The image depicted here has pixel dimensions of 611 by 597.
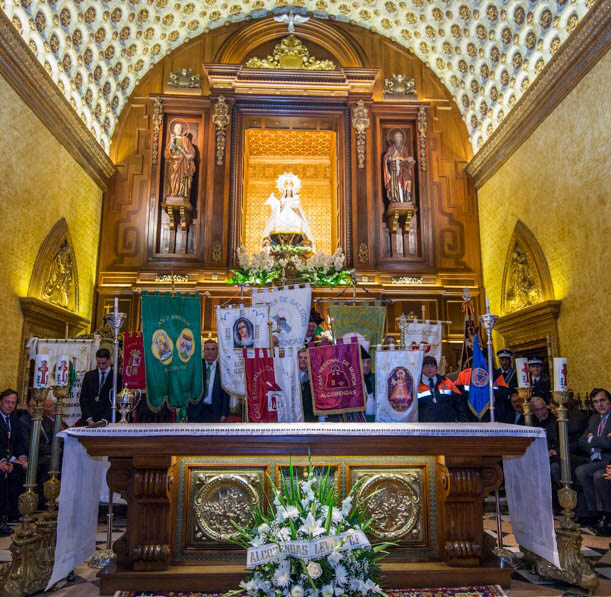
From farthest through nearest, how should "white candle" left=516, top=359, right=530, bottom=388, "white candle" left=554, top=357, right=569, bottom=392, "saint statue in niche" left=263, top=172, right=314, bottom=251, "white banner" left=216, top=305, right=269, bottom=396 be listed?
"saint statue in niche" left=263, top=172, right=314, bottom=251, "white banner" left=216, top=305, right=269, bottom=396, "white candle" left=516, top=359, right=530, bottom=388, "white candle" left=554, top=357, right=569, bottom=392

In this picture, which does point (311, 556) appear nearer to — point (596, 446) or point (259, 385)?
point (259, 385)

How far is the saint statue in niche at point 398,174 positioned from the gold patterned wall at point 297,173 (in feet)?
4.56

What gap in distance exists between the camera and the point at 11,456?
234 inches

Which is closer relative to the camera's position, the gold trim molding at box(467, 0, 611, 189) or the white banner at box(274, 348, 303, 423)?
the white banner at box(274, 348, 303, 423)

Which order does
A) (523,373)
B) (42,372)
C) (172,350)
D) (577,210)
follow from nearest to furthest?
(42,372) < (523,373) < (172,350) < (577,210)

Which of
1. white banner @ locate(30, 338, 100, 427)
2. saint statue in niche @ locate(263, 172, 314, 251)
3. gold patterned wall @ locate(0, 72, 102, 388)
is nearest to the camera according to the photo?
gold patterned wall @ locate(0, 72, 102, 388)

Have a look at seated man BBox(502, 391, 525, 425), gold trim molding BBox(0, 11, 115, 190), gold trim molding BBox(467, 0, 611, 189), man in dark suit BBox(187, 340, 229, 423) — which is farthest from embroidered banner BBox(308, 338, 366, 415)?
gold trim molding BBox(0, 11, 115, 190)

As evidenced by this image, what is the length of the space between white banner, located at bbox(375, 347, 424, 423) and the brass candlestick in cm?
137

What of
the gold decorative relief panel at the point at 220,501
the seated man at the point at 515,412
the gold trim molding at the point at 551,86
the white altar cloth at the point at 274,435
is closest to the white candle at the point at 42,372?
the white altar cloth at the point at 274,435

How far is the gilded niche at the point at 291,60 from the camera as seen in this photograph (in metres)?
12.1

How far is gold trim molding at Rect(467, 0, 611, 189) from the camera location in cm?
728

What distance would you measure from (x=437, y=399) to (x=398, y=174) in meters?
6.57

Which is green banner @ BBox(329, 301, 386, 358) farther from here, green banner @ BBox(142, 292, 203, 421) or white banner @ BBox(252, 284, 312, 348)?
green banner @ BBox(142, 292, 203, 421)

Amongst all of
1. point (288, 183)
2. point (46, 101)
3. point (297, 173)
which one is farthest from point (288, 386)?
point (297, 173)
